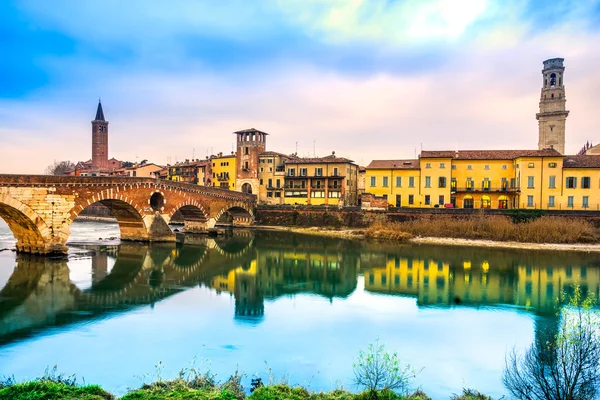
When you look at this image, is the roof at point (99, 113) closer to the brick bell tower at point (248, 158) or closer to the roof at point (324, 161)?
the brick bell tower at point (248, 158)

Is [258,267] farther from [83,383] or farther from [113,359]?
[83,383]

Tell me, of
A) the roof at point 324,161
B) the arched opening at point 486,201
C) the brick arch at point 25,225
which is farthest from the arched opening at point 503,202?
the brick arch at point 25,225

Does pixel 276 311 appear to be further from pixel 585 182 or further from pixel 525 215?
pixel 585 182

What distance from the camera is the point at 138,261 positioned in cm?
2723

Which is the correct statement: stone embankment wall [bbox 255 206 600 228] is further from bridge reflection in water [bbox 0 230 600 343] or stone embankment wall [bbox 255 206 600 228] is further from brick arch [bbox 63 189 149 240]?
brick arch [bbox 63 189 149 240]

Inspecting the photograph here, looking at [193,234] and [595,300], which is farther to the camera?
[193,234]

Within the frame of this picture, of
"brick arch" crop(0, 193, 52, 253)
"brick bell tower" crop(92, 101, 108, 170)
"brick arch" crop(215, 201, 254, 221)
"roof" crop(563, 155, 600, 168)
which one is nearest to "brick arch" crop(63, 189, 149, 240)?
"brick arch" crop(0, 193, 52, 253)

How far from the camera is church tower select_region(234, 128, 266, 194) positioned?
2205 inches

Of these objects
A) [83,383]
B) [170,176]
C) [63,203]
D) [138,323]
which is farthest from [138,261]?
[170,176]

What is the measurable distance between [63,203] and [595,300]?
1100 inches

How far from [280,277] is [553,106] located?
164 ft

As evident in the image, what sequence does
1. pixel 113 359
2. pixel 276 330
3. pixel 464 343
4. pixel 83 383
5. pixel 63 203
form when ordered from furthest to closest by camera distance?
pixel 63 203 → pixel 276 330 → pixel 464 343 → pixel 113 359 → pixel 83 383

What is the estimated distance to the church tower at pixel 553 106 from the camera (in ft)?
185

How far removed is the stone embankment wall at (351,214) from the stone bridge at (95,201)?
7856 millimetres
